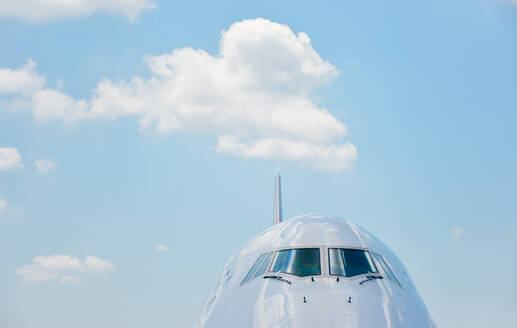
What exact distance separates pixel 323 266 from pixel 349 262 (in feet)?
2.03

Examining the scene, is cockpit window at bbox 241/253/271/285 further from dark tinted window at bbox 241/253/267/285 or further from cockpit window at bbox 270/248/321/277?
cockpit window at bbox 270/248/321/277

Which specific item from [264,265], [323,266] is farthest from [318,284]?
[264,265]

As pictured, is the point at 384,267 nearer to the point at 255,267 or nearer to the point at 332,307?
the point at 255,267

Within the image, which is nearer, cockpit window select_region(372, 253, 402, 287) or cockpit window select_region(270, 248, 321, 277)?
cockpit window select_region(270, 248, 321, 277)

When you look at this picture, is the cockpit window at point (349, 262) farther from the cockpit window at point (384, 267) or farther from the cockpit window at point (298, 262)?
the cockpit window at point (298, 262)

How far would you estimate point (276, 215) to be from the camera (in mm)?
35875

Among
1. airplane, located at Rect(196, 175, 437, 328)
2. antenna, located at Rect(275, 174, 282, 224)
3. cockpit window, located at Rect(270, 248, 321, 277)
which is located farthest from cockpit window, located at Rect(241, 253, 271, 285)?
antenna, located at Rect(275, 174, 282, 224)

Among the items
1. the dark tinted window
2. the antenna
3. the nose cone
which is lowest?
the nose cone

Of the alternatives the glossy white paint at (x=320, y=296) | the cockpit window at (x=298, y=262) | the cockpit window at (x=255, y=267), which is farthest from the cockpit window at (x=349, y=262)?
the cockpit window at (x=255, y=267)

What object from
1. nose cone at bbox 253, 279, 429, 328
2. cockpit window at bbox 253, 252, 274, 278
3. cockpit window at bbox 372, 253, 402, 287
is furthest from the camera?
cockpit window at bbox 253, 252, 274, 278

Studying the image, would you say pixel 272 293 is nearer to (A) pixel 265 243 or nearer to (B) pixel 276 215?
(A) pixel 265 243

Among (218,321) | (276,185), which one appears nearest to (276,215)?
(276,185)

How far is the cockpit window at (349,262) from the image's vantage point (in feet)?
35.8

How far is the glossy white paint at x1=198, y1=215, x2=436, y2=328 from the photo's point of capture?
9.06 metres
